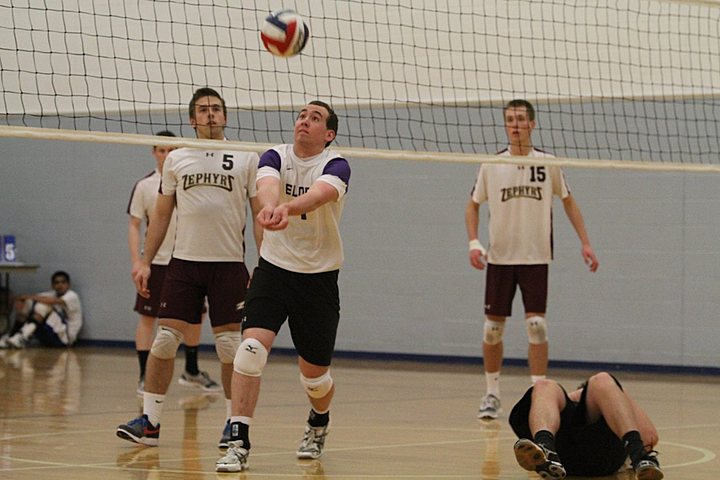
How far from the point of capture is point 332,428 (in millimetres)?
7750

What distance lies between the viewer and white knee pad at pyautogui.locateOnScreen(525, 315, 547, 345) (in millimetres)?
8477

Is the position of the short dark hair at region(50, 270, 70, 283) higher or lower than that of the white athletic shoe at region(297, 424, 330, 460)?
lower

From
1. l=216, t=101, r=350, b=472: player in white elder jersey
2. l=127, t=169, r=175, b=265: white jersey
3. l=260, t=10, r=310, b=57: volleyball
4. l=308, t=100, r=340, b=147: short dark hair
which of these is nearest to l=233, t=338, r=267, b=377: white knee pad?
l=216, t=101, r=350, b=472: player in white elder jersey

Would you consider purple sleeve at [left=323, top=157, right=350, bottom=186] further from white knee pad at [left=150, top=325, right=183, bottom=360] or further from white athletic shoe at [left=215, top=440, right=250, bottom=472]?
white knee pad at [left=150, top=325, right=183, bottom=360]

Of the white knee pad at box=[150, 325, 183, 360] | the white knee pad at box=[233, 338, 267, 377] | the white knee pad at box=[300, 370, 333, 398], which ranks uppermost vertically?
the white knee pad at box=[233, 338, 267, 377]

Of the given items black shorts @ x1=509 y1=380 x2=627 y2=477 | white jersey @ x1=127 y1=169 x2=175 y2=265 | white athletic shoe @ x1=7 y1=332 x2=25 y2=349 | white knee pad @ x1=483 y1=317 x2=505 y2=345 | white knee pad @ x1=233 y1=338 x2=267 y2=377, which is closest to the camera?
black shorts @ x1=509 y1=380 x2=627 y2=477

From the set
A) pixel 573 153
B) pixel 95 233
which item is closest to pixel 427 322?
pixel 573 153

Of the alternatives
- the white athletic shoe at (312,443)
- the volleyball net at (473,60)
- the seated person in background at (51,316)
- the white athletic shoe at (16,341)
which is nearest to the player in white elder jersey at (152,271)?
the volleyball net at (473,60)

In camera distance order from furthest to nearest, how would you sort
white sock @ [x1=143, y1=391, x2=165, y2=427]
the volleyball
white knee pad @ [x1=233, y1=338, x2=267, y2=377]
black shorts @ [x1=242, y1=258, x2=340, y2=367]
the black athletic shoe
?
white sock @ [x1=143, y1=391, x2=165, y2=427] < the volleyball < black shorts @ [x1=242, y1=258, x2=340, y2=367] < white knee pad @ [x1=233, y1=338, x2=267, y2=377] < the black athletic shoe

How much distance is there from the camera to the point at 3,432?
7.18 m

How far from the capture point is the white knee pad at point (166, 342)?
6867 mm

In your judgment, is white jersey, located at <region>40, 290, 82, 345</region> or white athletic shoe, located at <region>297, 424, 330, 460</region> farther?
white jersey, located at <region>40, 290, 82, 345</region>

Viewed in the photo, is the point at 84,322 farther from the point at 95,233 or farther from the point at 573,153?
the point at 573,153

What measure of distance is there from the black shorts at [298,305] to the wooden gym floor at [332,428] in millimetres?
611
